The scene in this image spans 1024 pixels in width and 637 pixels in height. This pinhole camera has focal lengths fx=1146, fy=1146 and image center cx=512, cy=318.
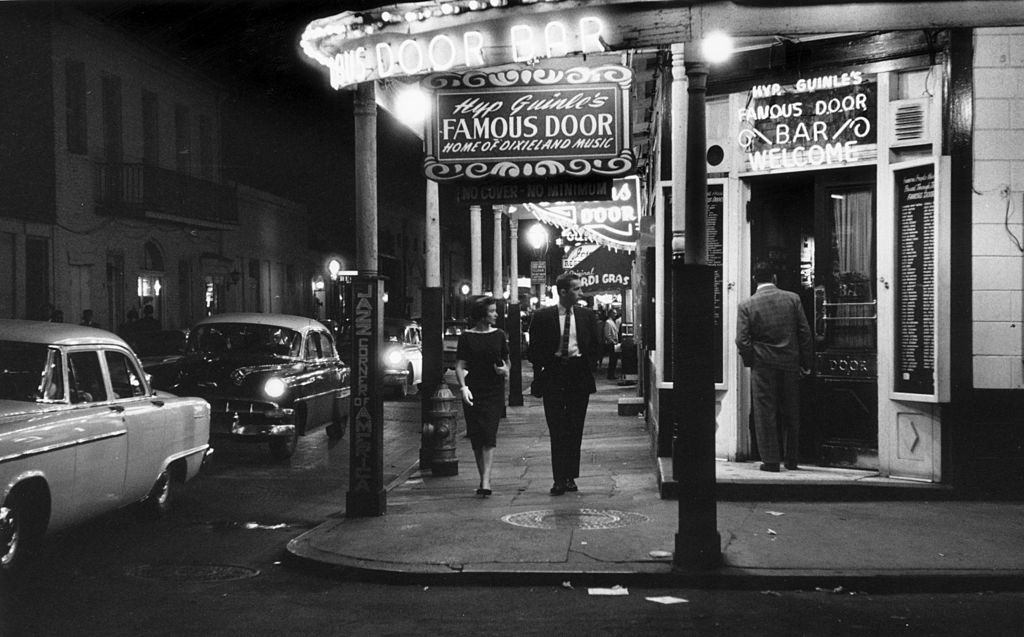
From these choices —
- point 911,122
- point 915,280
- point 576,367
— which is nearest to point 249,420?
point 576,367

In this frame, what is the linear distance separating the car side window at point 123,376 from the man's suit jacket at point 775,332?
16.9ft

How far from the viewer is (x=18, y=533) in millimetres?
7148

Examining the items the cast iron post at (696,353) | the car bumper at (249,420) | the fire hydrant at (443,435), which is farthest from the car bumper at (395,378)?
the cast iron post at (696,353)

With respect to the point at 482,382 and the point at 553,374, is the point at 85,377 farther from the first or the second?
the point at 553,374

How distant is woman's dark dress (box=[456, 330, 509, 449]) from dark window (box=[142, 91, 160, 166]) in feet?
76.3

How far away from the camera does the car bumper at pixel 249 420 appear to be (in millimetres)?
13156

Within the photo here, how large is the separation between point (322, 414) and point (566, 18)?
7.98 metres

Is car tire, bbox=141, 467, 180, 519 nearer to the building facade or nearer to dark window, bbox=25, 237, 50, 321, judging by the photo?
the building facade

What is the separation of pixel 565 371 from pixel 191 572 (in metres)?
3.92

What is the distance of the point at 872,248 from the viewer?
1024 centimetres

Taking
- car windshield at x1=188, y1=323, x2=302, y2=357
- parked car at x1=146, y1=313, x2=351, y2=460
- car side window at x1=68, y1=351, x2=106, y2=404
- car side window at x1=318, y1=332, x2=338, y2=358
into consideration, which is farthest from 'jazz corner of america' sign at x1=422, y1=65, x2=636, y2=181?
car side window at x1=318, y1=332, x2=338, y2=358

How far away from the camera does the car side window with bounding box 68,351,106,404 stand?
26.7 ft

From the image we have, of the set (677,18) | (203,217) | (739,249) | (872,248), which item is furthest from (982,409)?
(203,217)

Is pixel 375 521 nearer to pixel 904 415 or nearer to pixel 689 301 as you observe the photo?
pixel 689 301
